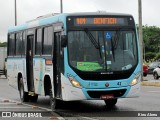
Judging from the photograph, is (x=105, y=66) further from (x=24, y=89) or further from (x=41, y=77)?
(x=24, y=89)

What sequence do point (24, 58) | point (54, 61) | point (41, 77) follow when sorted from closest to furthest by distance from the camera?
point (54, 61), point (41, 77), point (24, 58)

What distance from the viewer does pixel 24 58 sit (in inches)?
748

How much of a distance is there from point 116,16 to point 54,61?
2269 millimetres

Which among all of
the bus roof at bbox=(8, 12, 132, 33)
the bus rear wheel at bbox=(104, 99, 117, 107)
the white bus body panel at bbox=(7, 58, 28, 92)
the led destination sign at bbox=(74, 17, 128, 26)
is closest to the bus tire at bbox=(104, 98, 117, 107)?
Result: the bus rear wheel at bbox=(104, 99, 117, 107)

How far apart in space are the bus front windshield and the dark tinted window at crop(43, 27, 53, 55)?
1434 mm

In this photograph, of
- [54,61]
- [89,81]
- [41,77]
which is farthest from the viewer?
[41,77]

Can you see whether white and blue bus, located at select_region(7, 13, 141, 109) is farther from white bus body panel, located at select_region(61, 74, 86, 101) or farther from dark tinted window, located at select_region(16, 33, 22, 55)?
dark tinted window, located at select_region(16, 33, 22, 55)

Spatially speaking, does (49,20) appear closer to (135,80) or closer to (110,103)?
(110,103)

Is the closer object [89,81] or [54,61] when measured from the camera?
[89,81]

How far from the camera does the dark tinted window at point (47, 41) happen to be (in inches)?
635

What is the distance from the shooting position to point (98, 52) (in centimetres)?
1482

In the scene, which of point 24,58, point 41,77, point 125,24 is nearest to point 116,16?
point 125,24

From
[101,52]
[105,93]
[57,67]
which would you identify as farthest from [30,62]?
[105,93]

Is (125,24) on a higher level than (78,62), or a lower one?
higher
